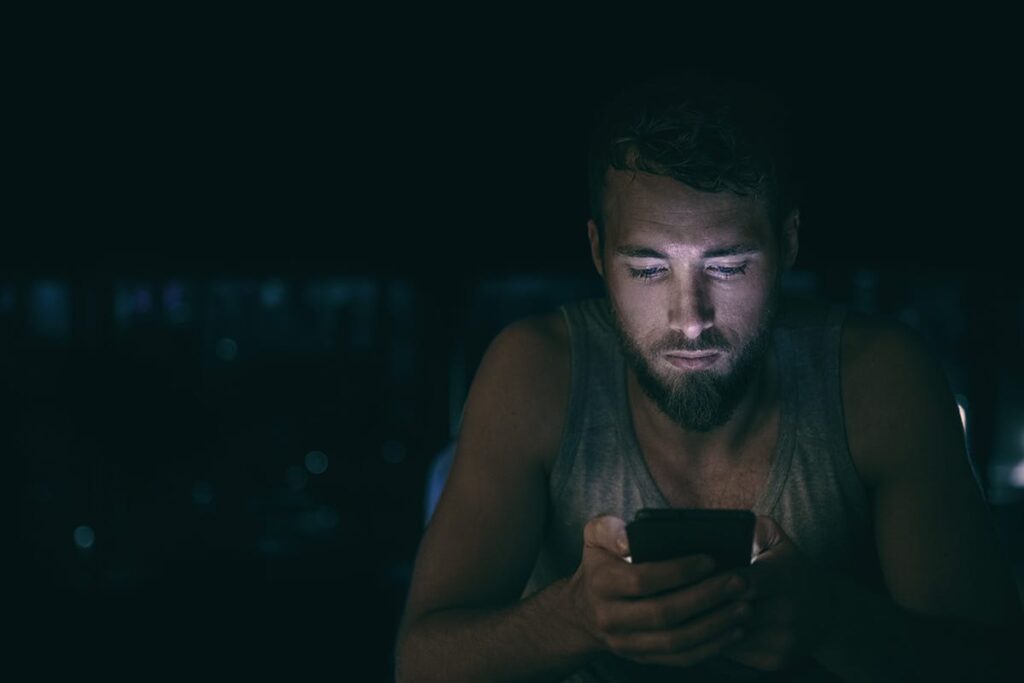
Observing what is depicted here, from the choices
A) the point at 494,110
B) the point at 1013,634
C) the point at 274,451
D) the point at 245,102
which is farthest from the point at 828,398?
the point at 274,451

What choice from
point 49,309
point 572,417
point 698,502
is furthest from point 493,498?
point 49,309

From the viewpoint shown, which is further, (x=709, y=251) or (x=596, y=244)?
(x=596, y=244)

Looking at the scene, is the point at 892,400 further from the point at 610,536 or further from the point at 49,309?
the point at 49,309

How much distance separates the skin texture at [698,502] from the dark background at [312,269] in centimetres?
283

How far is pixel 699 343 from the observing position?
1.36m

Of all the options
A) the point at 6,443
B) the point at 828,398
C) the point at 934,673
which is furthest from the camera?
the point at 6,443

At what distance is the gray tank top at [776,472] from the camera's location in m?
1.42

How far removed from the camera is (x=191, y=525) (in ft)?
19.9

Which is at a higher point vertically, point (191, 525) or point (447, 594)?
point (447, 594)

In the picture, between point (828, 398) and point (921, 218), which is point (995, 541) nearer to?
point (828, 398)

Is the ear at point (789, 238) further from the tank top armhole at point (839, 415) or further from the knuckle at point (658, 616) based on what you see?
the knuckle at point (658, 616)

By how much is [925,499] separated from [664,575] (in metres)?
0.52

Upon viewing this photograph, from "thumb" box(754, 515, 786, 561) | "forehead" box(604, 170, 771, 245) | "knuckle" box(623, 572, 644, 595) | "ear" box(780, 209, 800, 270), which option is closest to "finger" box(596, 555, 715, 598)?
"knuckle" box(623, 572, 644, 595)

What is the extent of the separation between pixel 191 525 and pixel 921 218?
477cm
